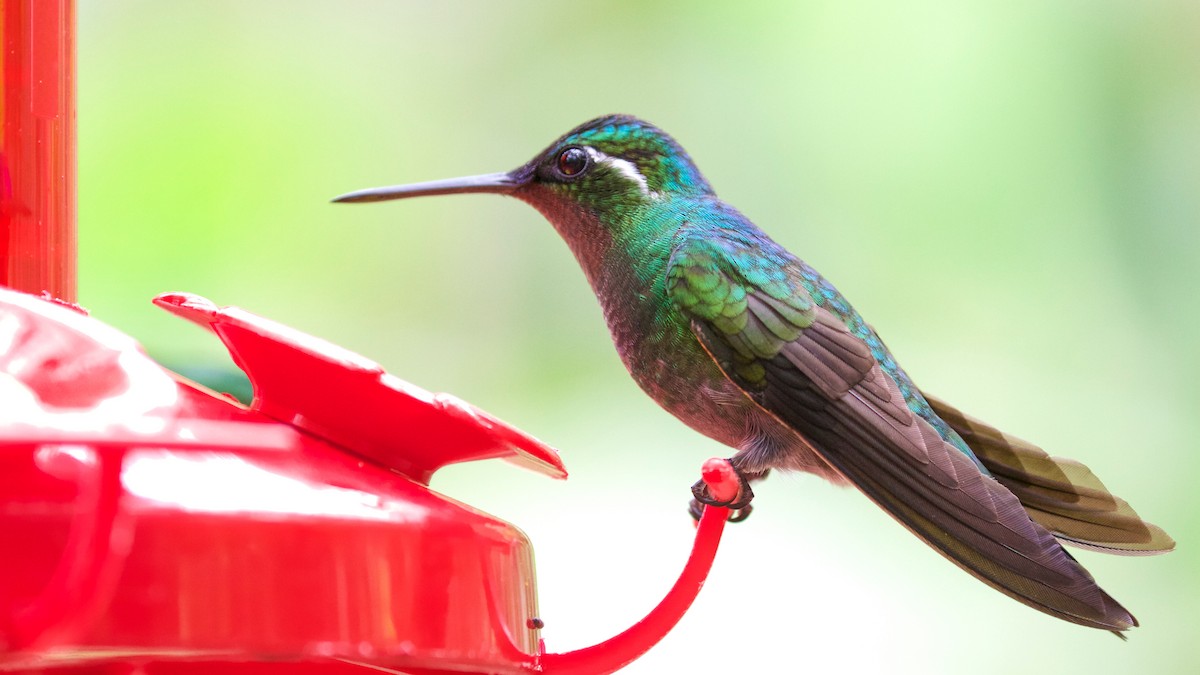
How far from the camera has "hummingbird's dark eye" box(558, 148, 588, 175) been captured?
7.89ft

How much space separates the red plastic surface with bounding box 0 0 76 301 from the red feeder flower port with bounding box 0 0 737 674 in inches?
10.9

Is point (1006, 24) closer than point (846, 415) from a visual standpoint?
No

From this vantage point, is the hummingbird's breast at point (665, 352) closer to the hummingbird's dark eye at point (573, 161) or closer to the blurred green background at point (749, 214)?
the hummingbird's dark eye at point (573, 161)

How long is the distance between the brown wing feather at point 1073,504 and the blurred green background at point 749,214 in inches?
71.4

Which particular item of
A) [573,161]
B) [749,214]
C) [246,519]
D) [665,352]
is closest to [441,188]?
[573,161]

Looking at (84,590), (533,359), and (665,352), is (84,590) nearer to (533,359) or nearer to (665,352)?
(665,352)

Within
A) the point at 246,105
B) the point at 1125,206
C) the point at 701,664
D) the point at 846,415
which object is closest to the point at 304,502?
the point at 846,415

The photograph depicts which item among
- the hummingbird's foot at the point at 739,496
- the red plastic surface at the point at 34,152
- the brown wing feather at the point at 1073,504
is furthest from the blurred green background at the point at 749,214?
the red plastic surface at the point at 34,152

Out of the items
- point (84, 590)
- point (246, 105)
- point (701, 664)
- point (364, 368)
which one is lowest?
point (701, 664)

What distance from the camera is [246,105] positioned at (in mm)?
4379

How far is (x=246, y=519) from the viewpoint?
0.95m

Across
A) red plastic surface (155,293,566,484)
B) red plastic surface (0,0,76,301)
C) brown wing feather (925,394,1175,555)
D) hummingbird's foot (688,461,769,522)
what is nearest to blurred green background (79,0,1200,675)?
hummingbird's foot (688,461,769,522)

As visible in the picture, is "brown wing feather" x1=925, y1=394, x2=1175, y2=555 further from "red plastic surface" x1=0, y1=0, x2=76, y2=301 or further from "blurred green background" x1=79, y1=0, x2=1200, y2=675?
"blurred green background" x1=79, y1=0, x2=1200, y2=675

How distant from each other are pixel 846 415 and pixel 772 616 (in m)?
2.07
